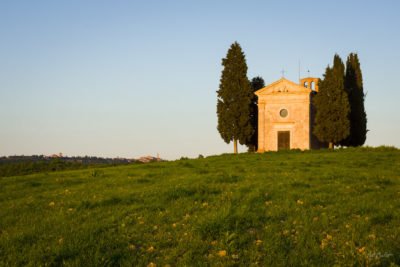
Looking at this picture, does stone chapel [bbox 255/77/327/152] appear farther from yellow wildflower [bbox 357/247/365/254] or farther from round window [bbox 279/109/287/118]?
yellow wildflower [bbox 357/247/365/254]

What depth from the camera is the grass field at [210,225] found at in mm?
8531

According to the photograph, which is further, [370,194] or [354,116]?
[354,116]

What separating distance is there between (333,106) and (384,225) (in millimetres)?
46566

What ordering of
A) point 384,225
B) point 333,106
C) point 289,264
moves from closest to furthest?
point 289,264 → point 384,225 → point 333,106

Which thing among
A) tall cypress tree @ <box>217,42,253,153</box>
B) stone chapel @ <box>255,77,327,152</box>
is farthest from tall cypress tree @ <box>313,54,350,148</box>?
tall cypress tree @ <box>217,42,253,153</box>

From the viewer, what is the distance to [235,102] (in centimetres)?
5634

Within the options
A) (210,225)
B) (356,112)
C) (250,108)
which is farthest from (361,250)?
(356,112)

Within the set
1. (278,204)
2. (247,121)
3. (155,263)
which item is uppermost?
(247,121)

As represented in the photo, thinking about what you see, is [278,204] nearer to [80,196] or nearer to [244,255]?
[244,255]

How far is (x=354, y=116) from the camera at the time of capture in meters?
61.7

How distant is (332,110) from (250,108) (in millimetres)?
11307

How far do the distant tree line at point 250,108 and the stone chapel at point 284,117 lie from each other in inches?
69.6

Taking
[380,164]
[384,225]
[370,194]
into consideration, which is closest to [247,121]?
[380,164]

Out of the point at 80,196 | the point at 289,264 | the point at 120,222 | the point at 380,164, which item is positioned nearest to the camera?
the point at 289,264
